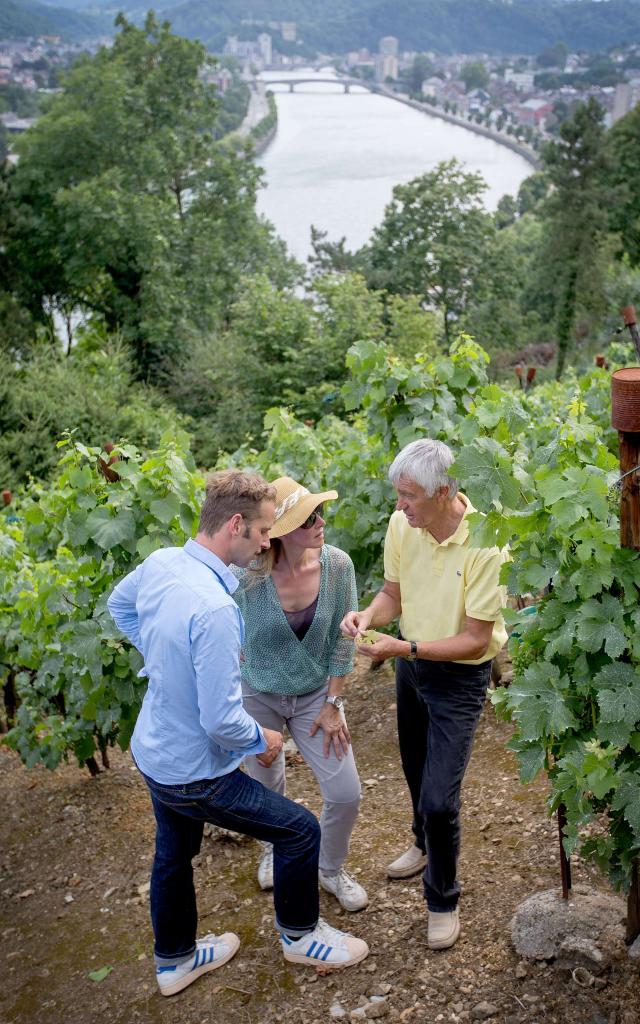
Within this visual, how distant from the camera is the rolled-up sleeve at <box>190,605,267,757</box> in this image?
9.33 ft

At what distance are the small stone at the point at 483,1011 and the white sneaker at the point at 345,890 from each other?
0.70 m

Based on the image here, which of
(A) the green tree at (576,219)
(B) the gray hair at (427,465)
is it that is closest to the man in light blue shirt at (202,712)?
(B) the gray hair at (427,465)

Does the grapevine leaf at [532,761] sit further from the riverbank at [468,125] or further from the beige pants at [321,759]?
the riverbank at [468,125]

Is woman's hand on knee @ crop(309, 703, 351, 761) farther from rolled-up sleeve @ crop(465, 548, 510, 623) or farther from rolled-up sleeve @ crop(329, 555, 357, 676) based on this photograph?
rolled-up sleeve @ crop(465, 548, 510, 623)

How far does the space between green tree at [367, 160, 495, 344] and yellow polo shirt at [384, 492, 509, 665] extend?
36951 mm

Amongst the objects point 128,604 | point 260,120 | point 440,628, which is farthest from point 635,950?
point 260,120

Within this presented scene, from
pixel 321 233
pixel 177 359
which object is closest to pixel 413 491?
pixel 177 359

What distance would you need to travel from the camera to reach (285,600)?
3.54m

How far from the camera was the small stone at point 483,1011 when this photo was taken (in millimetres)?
3152

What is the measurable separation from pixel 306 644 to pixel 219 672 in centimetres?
72

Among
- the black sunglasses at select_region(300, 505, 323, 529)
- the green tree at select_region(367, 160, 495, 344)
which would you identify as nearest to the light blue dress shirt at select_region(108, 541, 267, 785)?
the black sunglasses at select_region(300, 505, 323, 529)

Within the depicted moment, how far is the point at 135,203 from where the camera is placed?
1118 inches

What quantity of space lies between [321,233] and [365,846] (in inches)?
2426

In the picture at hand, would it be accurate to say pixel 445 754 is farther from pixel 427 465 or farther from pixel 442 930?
pixel 427 465
